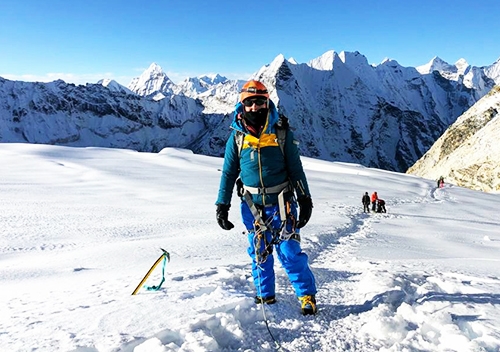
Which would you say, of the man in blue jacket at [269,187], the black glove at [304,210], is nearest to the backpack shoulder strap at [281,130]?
the man in blue jacket at [269,187]

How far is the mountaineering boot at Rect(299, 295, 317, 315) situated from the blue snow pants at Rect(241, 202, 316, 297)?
0.21 feet

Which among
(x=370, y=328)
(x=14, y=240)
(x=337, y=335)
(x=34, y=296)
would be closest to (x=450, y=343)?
(x=370, y=328)

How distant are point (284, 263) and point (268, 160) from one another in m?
1.35

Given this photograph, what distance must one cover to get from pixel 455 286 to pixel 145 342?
4.29 m

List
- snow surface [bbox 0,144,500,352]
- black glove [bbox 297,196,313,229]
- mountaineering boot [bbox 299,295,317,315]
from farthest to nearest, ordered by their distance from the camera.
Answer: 1. black glove [bbox 297,196,313,229]
2. mountaineering boot [bbox 299,295,317,315]
3. snow surface [bbox 0,144,500,352]

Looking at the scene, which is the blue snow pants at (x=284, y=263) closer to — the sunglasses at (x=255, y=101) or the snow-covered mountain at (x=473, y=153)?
the sunglasses at (x=255, y=101)

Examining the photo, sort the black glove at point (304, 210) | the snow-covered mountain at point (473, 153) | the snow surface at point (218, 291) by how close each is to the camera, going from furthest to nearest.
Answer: the snow-covered mountain at point (473, 153)
the black glove at point (304, 210)
the snow surface at point (218, 291)

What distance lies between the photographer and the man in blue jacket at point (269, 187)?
4672 millimetres

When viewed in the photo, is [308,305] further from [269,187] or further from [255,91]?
[255,91]

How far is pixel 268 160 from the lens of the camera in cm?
470

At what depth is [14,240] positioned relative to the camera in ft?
28.9

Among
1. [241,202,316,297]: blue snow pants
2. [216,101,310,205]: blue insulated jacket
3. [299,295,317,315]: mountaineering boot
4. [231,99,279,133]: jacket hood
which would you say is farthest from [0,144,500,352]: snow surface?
[231,99,279,133]: jacket hood

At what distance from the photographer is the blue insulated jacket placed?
468 cm

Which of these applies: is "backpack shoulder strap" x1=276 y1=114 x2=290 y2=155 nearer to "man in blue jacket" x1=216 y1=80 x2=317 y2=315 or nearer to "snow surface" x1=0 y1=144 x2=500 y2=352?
"man in blue jacket" x1=216 y1=80 x2=317 y2=315
